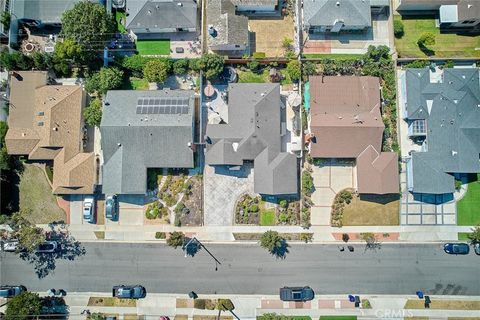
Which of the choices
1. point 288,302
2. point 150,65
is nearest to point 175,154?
point 150,65

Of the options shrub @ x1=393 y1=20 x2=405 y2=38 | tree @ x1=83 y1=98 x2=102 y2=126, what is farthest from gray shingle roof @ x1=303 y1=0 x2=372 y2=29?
tree @ x1=83 y1=98 x2=102 y2=126

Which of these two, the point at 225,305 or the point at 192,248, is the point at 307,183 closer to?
the point at 192,248

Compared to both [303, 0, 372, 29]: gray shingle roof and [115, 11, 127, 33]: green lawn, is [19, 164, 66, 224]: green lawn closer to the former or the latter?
[115, 11, 127, 33]: green lawn

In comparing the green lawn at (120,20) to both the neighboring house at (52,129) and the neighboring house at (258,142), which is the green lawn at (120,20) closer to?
the neighboring house at (52,129)

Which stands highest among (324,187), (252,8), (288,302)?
(252,8)

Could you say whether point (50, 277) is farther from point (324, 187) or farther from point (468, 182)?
point (468, 182)

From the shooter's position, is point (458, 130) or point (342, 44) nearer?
point (458, 130)
